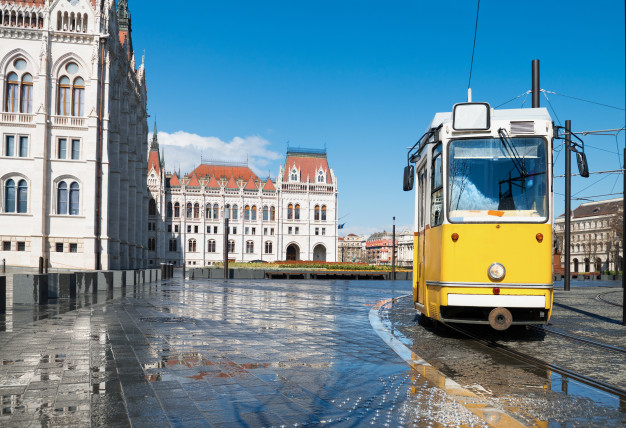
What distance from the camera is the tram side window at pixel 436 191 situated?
360 inches

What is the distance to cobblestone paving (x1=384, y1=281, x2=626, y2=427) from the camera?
16.6 ft

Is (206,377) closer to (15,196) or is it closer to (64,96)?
(15,196)

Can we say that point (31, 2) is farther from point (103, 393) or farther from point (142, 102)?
point (103, 393)

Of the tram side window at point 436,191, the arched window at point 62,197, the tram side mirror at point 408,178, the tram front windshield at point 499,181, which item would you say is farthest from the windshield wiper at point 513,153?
the arched window at point 62,197

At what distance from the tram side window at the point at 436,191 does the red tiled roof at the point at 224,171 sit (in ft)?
312

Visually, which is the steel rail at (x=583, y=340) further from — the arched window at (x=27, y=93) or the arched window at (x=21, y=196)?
the arched window at (x=27, y=93)

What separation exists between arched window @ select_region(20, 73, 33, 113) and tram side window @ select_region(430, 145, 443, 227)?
1676 inches

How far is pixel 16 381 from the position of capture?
226 inches

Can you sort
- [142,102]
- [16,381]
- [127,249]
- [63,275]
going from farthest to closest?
[142,102]
[127,249]
[63,275]
[16,381]

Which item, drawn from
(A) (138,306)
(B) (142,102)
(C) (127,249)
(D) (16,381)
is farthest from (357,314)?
(B) (142,102)

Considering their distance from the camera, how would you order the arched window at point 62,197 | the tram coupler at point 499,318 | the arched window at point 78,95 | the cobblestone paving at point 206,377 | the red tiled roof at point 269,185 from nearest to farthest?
1. the cobblestone paving at point 206,377
2. the tram coupler at point 499,318
3. the arched window at point 62,197
4. the arched window at point 78,95
5. the red tiled roof at point 269,185

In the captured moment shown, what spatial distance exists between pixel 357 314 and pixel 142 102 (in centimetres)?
5785

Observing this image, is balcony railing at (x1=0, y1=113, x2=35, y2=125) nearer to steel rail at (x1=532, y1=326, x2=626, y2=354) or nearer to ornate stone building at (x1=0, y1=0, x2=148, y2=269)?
ornate stone building at (x1=0, y1=0, x2=148, y2=269)

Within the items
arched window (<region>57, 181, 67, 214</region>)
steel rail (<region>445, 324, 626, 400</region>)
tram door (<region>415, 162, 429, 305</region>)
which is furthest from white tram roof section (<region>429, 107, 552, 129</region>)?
arched window (<region>57, 181, 67, 214</region>)
